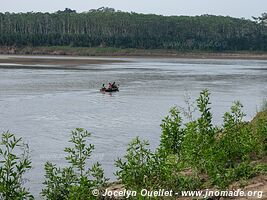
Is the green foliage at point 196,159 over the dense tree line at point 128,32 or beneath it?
beneath

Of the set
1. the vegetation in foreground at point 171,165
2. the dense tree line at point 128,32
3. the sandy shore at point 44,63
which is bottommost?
the sandy shore at point 44,63

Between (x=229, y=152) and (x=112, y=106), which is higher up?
Result: (x=229, y=152)

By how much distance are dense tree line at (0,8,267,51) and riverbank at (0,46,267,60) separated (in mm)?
4166

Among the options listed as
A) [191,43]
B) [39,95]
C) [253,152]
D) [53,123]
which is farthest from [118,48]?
[253,152]

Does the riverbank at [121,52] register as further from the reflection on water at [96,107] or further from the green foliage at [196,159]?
the green foliage at [196,159]

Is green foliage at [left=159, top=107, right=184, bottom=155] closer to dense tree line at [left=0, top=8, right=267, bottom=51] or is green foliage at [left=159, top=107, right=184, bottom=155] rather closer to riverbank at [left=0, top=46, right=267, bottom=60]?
→ riverbank at [left=0, top=46, right=267, bottom=60]

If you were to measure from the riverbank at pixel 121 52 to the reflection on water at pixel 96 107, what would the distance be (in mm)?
72549

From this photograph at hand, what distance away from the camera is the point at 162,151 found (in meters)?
11.0

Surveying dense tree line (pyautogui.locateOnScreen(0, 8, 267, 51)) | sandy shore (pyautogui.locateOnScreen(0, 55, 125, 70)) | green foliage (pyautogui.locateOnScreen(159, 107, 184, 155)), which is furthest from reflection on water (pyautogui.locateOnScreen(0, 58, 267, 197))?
dense tree line (pyautogui.locateOnScreen(0, 8, 267, 51))

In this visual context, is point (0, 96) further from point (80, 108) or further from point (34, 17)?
point (34, 17)

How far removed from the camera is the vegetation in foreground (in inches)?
358

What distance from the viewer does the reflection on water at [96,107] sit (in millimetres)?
22256

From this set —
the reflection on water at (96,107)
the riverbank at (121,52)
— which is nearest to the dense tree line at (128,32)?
the riverbank at (121,52)

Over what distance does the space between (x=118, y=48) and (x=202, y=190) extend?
138783 millimetres
